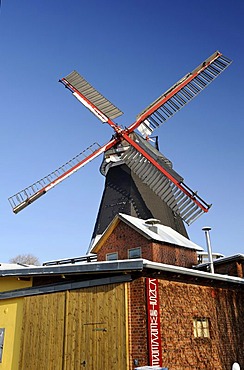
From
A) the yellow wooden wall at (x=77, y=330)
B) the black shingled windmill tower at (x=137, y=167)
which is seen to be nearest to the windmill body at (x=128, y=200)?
the black shingled windmill tower at (x=137, y=167)

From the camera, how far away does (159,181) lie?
20.0 m

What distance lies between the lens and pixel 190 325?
9.74 m

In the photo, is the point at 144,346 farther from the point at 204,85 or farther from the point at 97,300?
the point at 204,85

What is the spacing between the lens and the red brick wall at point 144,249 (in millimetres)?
16109

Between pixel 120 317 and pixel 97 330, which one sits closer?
pixel 120 317

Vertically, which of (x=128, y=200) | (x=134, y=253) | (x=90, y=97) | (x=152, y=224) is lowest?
(x=134, y=253)

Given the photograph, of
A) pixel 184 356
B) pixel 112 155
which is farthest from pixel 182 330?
pixel 112 155

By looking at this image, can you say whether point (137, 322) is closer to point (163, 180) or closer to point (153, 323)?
Answer: point (153, 323)

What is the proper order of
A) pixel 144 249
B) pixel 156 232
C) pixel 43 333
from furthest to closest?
pixel 156 232
pixel 144 249
pixel 43 333

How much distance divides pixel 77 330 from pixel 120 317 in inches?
53.5

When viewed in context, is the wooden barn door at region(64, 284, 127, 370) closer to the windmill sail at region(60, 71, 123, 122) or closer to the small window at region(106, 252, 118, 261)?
the small window at region(106, 252, 118, 261)

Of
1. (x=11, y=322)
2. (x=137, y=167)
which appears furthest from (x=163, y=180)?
(x=11, y=322)

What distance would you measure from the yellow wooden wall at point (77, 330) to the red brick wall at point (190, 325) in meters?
0.34

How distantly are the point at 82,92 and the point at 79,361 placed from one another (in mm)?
17420
